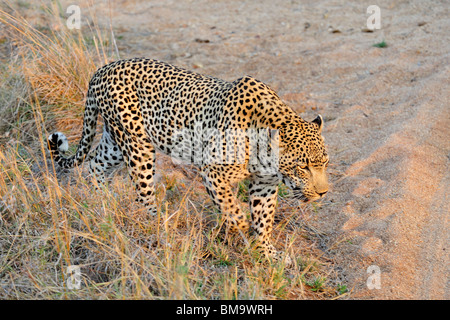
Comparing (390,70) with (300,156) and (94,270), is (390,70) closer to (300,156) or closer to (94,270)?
(300,156)

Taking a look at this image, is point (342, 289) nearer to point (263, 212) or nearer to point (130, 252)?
point (263, 212)

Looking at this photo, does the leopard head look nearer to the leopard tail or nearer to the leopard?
the leopard

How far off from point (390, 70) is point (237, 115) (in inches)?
174

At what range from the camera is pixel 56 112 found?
720 centimetres

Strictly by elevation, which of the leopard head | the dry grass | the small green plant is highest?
the leopard head

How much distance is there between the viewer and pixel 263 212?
16.9 ft

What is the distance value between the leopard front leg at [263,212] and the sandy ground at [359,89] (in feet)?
1.98

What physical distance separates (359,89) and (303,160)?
3973 mm

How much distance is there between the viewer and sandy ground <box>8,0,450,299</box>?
5098mm
